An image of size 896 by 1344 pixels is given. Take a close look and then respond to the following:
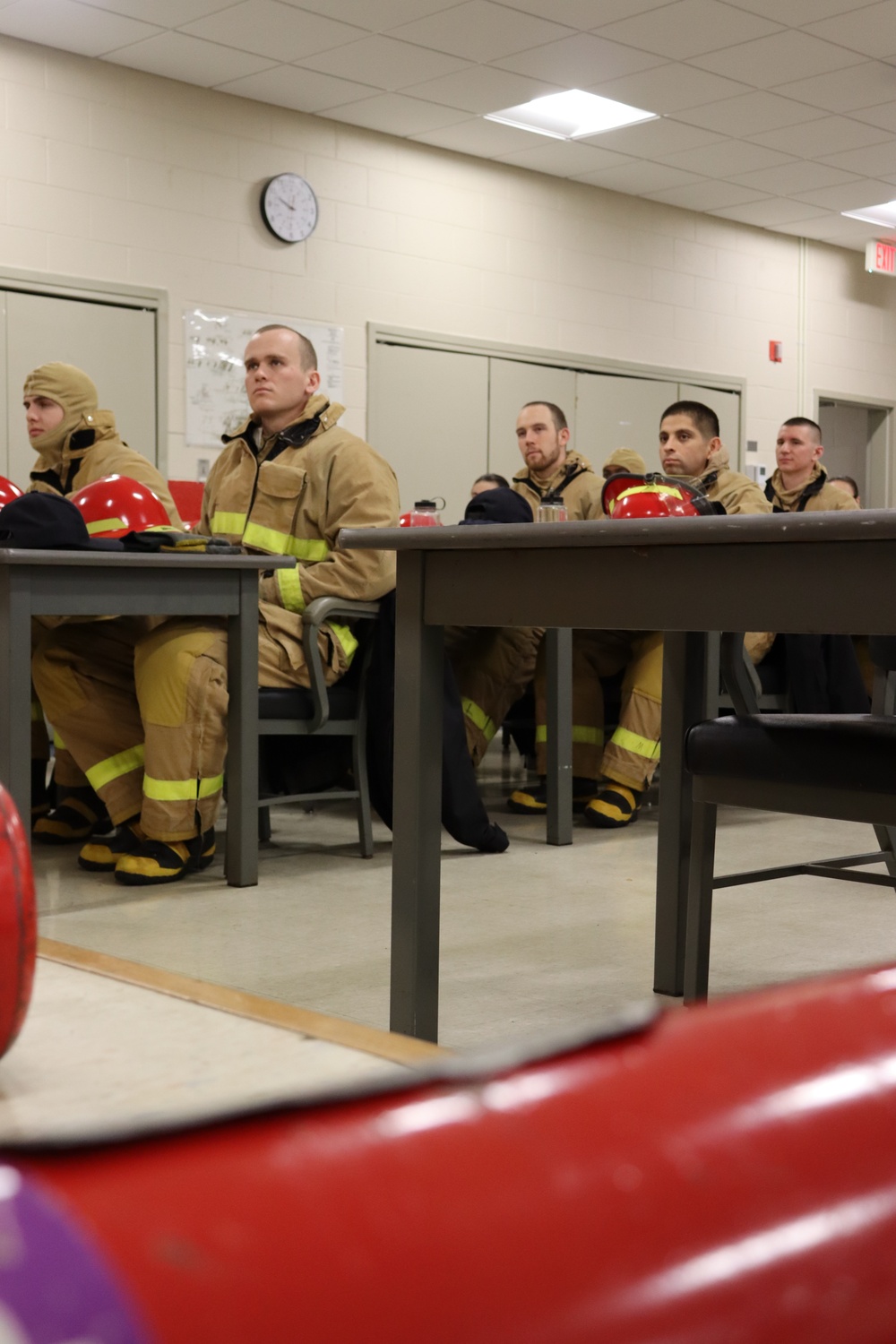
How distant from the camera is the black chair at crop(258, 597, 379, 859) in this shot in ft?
11.1

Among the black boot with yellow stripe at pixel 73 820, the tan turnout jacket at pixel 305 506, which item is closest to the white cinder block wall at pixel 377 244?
the tan turnout jacket at pixel 305 506

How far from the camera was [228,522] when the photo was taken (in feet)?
12.5

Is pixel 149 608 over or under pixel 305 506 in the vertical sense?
under

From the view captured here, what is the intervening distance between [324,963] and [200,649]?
3.14 ft

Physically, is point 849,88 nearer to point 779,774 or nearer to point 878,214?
point 878,214

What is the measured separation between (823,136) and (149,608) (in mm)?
5516

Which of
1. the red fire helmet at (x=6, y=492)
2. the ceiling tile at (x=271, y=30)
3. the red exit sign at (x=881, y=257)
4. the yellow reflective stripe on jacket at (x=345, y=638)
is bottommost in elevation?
the yellow reflective stripe on jacket at (x=345, y=638)

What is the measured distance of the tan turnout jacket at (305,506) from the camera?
3.47 m

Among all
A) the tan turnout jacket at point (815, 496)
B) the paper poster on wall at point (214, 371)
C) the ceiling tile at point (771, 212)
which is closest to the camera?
the tan turnout jacket at point (815, 496)

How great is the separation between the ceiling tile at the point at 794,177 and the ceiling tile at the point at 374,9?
2843 mm

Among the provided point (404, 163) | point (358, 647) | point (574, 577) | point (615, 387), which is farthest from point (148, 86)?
point (574, 577)

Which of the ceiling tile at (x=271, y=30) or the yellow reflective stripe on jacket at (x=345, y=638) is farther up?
the ceiling tile at (x=271, y=30)

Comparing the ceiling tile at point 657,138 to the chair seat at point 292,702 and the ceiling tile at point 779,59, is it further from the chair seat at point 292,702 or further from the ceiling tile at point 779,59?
the chair seat at point 292,702

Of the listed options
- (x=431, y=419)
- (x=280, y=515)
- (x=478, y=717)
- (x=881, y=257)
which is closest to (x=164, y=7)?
(x=431, y=419)
